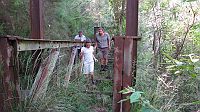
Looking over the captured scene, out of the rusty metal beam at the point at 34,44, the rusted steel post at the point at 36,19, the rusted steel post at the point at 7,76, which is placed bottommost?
the rusted steel post at the point at 7,76

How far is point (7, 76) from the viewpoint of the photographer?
3.28 m

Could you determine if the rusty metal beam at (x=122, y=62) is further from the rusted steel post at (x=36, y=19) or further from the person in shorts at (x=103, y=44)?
the person in shorts at (x=103, y=44)

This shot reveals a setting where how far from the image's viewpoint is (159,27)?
7332 mm

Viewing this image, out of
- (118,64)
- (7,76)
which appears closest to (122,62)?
(118,64)

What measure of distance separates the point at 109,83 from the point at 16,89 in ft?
13.9

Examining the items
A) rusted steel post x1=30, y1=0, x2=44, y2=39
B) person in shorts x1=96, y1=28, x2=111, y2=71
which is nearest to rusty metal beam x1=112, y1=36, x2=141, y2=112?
rusted steel post x1=30, y1=0, x2=44, y2=39

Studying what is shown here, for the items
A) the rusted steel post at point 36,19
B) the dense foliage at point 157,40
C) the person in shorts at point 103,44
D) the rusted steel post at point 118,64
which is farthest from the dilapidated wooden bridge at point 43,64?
the person in shorts at point 103,44

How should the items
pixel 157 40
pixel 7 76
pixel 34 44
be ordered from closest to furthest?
1. pixel 7 76
2. pixel 34 44
3. pixel 157 40

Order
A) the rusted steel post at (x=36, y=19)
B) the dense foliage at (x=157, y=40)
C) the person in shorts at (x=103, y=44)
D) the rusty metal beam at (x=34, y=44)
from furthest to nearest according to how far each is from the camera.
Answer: the person in shorts at (x=103, y=44), the rusted steel post at (x=36, y=19), the dense foliage at (x=157, y=40), the rusty metal beam at (x=34, y=44)

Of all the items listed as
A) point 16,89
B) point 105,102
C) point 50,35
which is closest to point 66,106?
point 16,89

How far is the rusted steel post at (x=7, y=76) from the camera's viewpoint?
10.5 ft

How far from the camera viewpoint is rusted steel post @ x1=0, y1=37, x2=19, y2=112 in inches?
126

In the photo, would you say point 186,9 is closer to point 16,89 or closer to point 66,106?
point 66,106

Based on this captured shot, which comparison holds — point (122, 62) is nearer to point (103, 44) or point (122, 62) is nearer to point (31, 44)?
point (31, 44)
